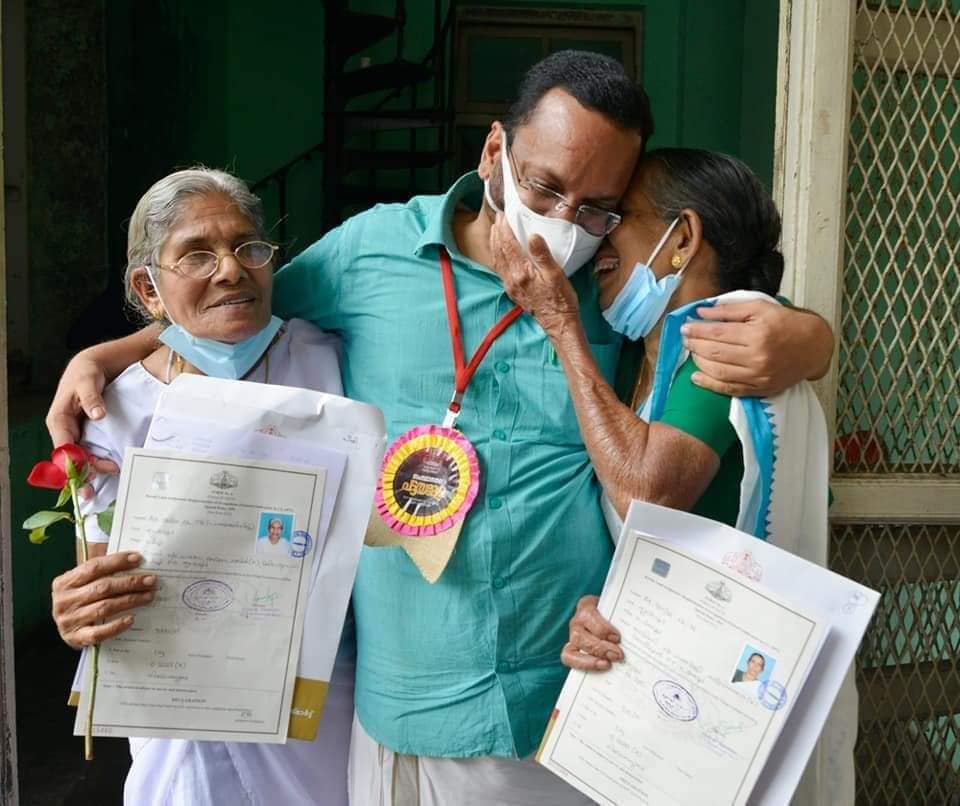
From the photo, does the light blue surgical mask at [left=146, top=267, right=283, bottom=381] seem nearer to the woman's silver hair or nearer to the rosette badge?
the woman's silver hair

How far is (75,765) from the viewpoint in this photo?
10.7 ft

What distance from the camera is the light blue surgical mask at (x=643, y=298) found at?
1522mm

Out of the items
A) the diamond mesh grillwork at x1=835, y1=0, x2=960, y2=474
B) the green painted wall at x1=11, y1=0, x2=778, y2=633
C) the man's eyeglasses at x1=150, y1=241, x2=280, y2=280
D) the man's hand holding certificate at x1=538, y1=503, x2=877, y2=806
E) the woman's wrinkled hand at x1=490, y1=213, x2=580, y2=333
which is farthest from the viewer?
the green painted wall at x1=11, y1=0, x2=778, y2=633

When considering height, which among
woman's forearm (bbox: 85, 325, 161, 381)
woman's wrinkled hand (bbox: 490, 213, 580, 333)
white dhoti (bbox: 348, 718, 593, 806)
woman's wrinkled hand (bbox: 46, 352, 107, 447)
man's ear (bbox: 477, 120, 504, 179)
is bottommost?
white dhoti (bbox: 348, 718, 593, 806)

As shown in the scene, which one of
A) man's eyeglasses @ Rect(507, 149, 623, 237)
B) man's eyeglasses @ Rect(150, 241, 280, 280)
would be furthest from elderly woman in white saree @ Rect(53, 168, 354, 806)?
man's eyeglasses @ Rect(507, 149, 623, 237)

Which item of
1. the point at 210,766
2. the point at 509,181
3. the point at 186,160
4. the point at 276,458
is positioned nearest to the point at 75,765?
the point at 210,766

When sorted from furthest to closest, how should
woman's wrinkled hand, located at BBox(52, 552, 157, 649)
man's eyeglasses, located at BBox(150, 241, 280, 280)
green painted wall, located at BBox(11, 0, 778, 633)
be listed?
1. green painted wall, located at BBox(11, 0, 778, 633)
2. man's eyeglasses, located at BBox(150, 241, 280, 280)
3. woman's wrinkled hand, located at BBox(52, 552, 157, 649)

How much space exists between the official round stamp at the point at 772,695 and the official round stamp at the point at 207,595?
725 mm

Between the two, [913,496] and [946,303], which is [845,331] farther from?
[913,496]

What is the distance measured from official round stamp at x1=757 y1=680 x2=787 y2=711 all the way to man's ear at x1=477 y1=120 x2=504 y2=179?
911 millimetres

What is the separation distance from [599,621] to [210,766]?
81cm

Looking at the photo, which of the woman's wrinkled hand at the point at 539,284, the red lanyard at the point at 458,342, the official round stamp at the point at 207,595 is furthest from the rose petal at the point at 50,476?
the woman's wrinkled hand at the point at 539,284

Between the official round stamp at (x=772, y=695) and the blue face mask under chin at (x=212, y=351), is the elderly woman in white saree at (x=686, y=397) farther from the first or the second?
the blue face mask under chin at (x=212, y=351)

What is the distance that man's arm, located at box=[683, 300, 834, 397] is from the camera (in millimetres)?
1354
